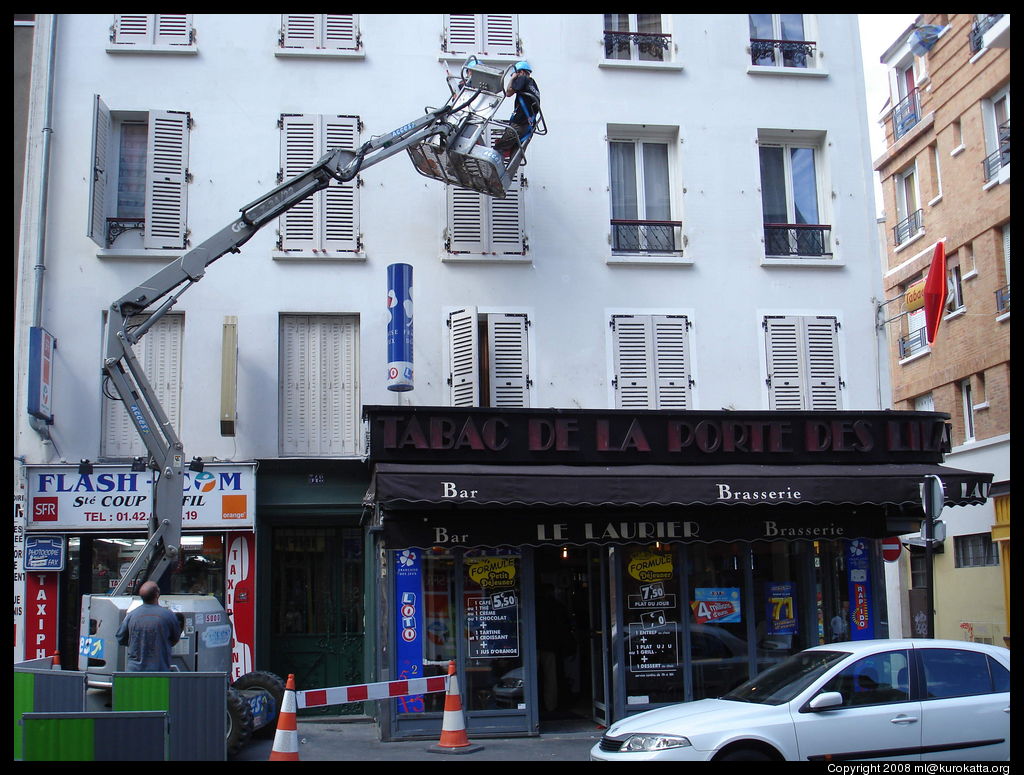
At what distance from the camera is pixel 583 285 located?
47.9 ft

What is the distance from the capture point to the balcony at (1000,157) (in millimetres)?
22641

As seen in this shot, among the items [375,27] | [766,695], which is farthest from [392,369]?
[766,695]

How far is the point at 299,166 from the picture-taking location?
47.3 ft

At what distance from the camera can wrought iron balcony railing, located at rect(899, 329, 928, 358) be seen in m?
26.3

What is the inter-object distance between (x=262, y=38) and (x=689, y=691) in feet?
34.9

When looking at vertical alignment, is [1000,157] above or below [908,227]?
above

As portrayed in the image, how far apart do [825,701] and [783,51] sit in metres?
10.9

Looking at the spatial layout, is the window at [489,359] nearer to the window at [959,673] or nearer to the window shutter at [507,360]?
the window shutter at [507,360]

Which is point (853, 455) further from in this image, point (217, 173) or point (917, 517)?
point (217, 173)

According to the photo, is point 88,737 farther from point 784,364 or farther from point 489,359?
point 784,364

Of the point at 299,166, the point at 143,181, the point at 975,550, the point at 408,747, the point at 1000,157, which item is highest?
the point at 1000,157

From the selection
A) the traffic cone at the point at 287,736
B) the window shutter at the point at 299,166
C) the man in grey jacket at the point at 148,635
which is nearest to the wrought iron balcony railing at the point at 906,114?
the window shutter at the point at 299,166

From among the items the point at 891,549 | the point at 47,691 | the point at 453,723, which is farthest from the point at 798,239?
the point at 47,691

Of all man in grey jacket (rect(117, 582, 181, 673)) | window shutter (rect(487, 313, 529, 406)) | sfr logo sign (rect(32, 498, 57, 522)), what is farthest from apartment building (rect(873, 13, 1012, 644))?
man in grey jacket (rect(117, 582, 181, 673))
